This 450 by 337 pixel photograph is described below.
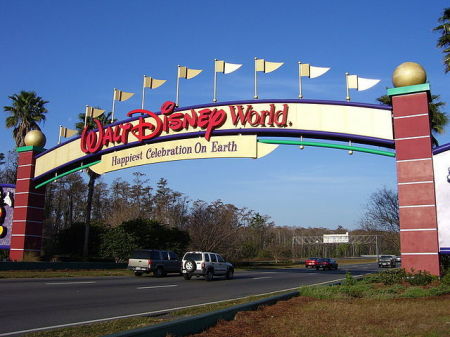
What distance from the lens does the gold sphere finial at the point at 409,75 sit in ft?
61.6

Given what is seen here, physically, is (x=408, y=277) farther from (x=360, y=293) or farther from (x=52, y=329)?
(x=52, y=329)

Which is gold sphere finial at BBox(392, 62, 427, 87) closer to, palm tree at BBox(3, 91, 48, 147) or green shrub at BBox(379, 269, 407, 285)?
green shrub at BBox(379, 269, 407, 285)

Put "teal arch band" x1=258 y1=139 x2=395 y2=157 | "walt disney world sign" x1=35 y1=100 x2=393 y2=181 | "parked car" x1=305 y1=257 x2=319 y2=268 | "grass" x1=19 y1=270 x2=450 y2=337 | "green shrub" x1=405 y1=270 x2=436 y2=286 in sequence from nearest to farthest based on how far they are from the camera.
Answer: "grass" x1=19 y1=270 x2=450 y2=337 < "green shrub" x1=405 y1=270 x2=436 y2=286 < "teal arch band" x1=258 y1=139 x2=395 y2=157 < "walt disney world sign" x1=35 y1=100 x2=393 y2=181 < "parked car" x1=305 y1=257 x2=319 y2=268

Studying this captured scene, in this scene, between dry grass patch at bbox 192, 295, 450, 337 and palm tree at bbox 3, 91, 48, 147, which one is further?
palm tree at bbox 3, 91, 48, 147

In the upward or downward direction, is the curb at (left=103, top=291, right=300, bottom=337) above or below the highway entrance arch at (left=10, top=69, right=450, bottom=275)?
below

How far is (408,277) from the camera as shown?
54.8 feet

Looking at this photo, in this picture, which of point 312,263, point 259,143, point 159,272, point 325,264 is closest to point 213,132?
point 259,143

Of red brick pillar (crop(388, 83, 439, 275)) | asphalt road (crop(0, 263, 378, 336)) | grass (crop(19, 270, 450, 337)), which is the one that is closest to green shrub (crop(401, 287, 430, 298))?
grass (crop(19, 270, 450, 337))

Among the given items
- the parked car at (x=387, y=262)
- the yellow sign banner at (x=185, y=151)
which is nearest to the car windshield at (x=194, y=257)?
the yellow sign banner at (x=185, y=151)

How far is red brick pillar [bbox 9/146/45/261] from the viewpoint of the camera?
Answer: 29875mm

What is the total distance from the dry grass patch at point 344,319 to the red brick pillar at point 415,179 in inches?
191

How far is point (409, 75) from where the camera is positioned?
18.8m

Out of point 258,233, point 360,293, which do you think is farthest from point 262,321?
point 258,233

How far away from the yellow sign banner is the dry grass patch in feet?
38.7
